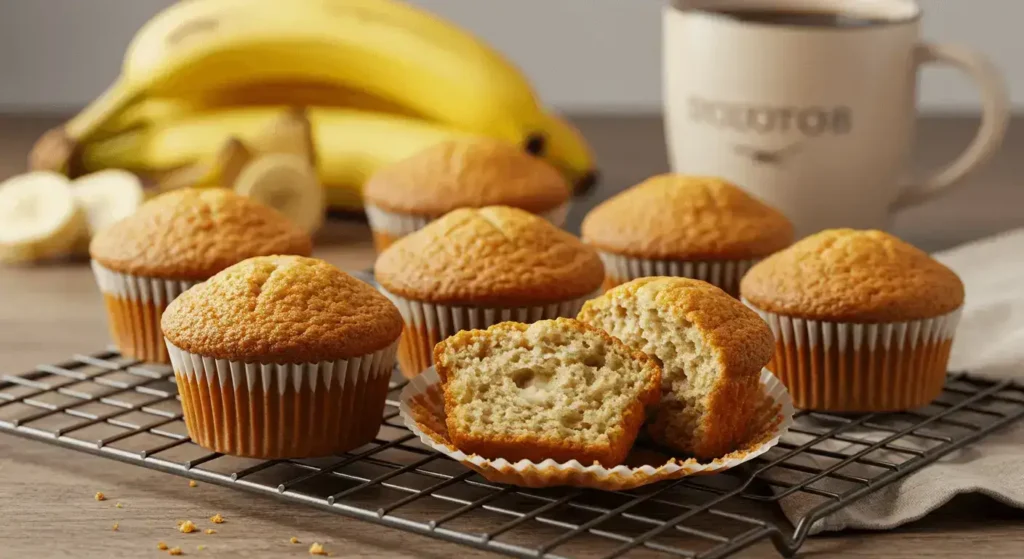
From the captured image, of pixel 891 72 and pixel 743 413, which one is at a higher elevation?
pixel 891 72

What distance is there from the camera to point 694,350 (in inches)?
64.1

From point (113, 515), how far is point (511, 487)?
417 mm

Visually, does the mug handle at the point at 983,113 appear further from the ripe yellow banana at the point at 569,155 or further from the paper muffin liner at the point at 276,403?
the paper muffin liner at the point at 276,403

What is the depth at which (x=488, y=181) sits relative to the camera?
2.35 m

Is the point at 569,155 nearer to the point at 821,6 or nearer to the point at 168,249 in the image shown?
the point at 821,6

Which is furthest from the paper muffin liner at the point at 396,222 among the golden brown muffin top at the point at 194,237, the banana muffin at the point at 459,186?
the golden brown muffin top at the point at 194,237

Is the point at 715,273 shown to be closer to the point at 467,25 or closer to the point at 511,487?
the point at 511,487

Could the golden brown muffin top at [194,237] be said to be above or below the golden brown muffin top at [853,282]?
above

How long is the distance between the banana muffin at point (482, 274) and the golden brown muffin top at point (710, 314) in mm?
210

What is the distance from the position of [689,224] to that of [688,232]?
15mm

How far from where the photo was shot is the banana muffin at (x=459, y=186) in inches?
92.0

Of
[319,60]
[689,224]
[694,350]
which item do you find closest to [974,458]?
[694,350]

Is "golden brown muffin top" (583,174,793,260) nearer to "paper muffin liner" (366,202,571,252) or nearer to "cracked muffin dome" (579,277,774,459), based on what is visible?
"paper muffin liner" (366,202,571,252)

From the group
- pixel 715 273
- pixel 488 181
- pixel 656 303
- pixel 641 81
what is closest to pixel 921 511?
pixel 656 303
